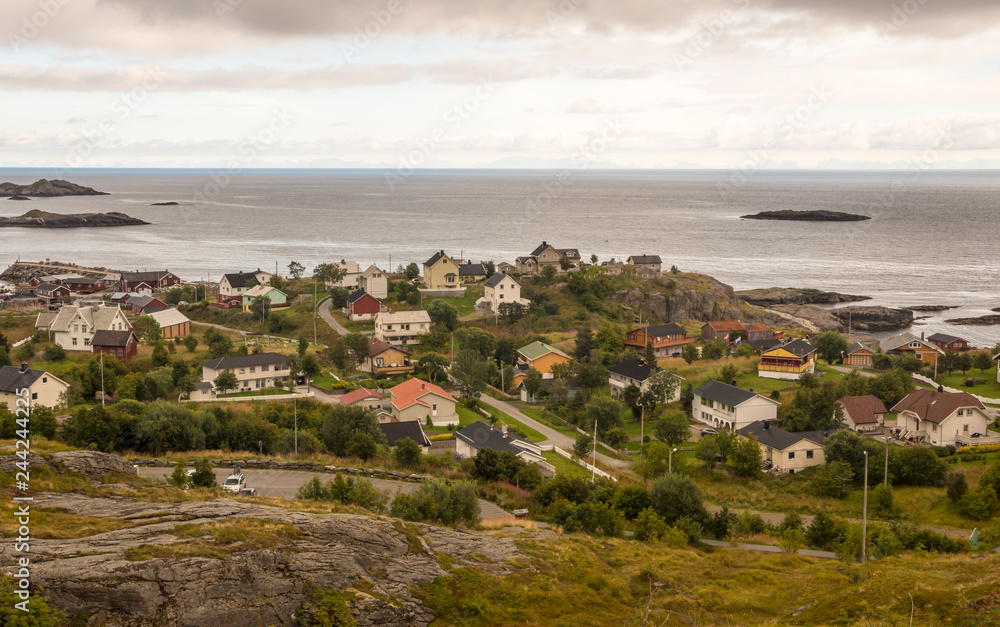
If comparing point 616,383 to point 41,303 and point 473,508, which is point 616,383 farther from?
point 41,303

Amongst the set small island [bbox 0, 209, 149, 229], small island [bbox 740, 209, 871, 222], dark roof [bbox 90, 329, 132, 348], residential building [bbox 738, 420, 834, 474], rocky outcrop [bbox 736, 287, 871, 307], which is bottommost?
residential building [bbox 738, 420, 834, 474]

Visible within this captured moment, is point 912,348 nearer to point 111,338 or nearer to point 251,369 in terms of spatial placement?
point 251,369

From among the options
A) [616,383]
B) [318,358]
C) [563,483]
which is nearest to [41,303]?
[318,358]

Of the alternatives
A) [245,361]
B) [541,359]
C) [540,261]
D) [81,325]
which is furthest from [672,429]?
[540,261]

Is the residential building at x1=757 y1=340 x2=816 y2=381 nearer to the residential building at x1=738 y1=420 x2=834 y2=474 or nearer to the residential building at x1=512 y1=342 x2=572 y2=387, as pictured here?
the residential building at x1=738 y1=420 x2=834 y2=474

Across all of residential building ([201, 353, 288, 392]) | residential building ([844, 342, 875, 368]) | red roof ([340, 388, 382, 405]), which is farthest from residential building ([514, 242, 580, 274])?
red roof ([340, 388, 382, 405])

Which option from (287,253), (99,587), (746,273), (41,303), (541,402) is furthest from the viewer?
(287,253)
